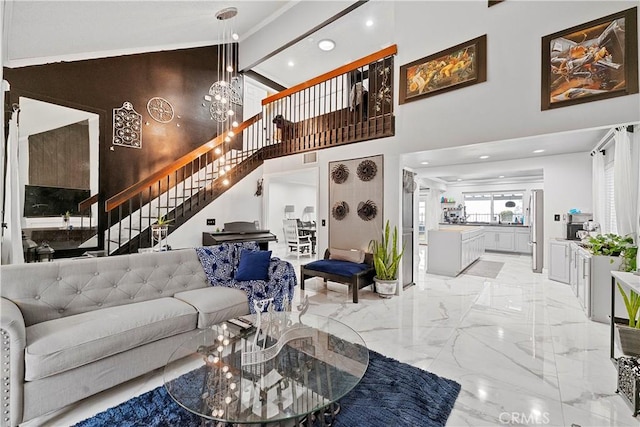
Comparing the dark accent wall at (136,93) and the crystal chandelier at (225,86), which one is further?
the dark accent wall at (136,93)

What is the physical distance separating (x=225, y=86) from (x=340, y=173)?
2406 millimetres

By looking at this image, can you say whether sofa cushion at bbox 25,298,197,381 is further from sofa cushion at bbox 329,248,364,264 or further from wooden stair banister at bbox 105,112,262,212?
sofa cushion at bbox 329,248,364,264

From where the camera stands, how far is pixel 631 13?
2.81 metres

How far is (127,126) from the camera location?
5.48 metres

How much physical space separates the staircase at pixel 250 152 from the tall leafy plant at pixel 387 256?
1.68 meters

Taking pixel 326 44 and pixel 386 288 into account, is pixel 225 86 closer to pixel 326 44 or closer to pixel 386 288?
pixel 326 44

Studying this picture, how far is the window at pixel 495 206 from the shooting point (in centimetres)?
945

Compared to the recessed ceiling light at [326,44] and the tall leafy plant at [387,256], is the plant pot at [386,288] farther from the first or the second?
the recessed ceiling light at [326,44]

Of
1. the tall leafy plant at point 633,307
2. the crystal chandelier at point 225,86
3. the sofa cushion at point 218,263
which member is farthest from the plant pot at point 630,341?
the crystal chandelier at point 225,86

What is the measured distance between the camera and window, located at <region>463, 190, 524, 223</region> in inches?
372

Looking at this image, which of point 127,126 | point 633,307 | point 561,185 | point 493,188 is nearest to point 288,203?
point 127,126

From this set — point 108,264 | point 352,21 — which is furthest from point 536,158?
point 108,264

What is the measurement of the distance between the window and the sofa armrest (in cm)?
1136

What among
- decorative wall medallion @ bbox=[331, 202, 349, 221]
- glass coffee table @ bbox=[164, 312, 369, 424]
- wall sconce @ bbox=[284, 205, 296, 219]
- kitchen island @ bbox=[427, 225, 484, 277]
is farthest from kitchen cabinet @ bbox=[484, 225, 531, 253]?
glass coffee table @ bbox=[164, 312, 369, 424]
